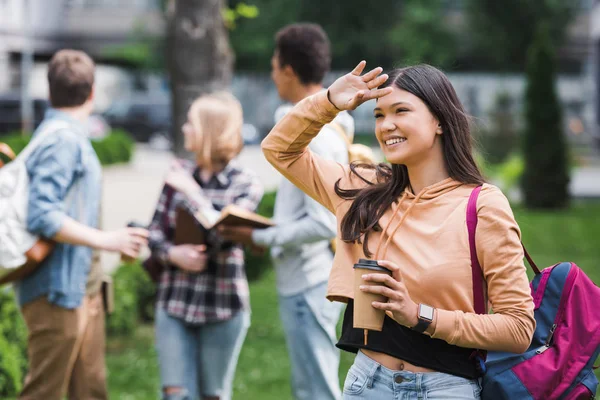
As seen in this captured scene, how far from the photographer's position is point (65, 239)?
3.98 m

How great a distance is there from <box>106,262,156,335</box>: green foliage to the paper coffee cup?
5274 millimetres

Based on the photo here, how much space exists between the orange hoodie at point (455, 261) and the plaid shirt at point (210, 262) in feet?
5.09

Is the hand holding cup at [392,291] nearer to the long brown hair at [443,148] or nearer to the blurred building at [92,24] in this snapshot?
the long brown hair at [443,148]

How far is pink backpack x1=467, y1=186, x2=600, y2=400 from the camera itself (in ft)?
8.45

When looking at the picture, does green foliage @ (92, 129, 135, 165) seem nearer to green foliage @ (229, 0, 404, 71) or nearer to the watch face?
green foliage @ (229, 0, 404, 71)

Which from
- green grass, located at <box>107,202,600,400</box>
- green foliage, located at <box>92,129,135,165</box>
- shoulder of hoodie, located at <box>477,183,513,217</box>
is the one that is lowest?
green foliage, located at <box>92,129,135,165</box>

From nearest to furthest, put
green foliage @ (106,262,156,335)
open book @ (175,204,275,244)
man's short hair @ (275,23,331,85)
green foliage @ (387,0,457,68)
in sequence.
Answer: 1. open book @ (175,204,275,244)
2. man's short hair @ (275,23,331,85)
3. green foliage @ (106,262,156,335)
4. green foliage @ (387,0,457,68)

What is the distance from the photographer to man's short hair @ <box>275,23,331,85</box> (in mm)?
4141

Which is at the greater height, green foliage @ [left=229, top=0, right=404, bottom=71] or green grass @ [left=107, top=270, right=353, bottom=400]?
green foliage @ [left=229, top=0, right=404, bottom=71]

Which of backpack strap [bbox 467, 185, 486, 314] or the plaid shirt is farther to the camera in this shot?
the plaid shirt

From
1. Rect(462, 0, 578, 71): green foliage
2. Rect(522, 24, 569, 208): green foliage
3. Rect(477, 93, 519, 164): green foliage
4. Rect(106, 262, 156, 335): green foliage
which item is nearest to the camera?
Rect(106, 262, 156, 335): green foliage

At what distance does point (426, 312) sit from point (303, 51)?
1979 millimetres

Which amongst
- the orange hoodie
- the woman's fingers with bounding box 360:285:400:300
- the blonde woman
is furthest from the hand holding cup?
the blonde woman

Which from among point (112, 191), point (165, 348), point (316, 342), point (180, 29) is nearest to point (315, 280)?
point (316, 342)
